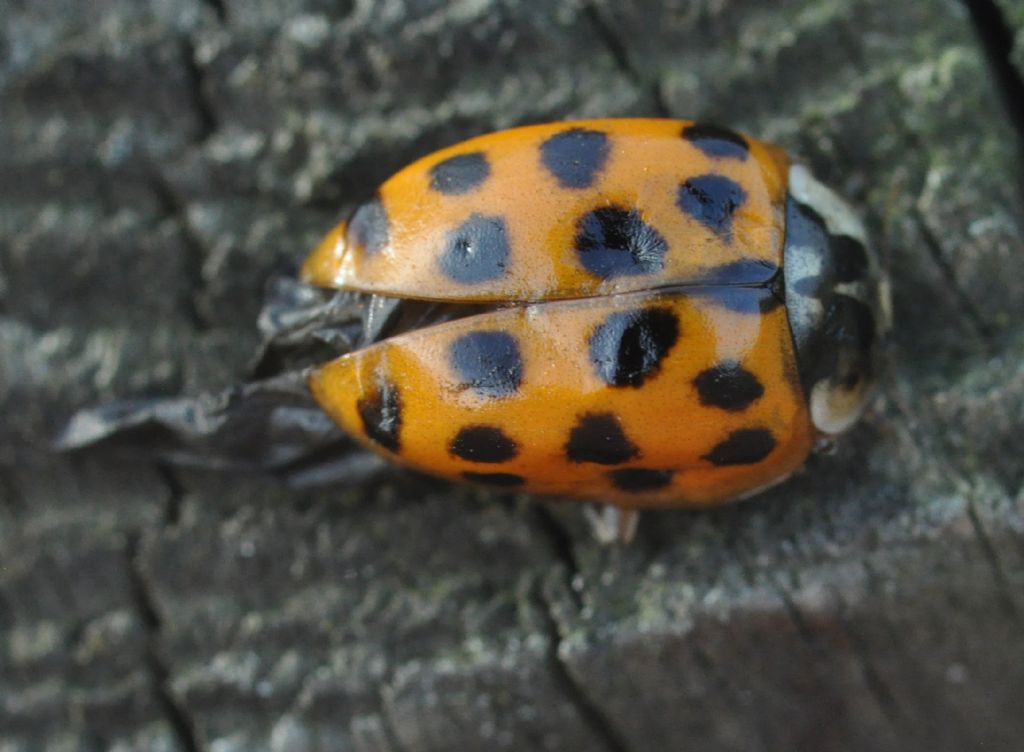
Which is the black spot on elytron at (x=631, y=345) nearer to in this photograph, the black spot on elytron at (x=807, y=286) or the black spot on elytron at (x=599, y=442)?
the black spot on elytron at (x=599, y=442)

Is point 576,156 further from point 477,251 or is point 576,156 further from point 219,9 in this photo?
point 219,9

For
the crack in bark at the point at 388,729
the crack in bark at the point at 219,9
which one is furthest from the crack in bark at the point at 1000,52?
the crack in bark at the point at 388,729

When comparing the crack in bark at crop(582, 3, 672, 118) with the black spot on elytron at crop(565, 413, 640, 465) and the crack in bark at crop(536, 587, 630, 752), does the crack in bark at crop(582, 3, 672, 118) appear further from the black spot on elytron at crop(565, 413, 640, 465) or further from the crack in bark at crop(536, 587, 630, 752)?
the crack in bark at crop(536, 587, 630, 752)

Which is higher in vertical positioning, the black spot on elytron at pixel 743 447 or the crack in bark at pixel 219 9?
the crack in bark at pixel 219 9

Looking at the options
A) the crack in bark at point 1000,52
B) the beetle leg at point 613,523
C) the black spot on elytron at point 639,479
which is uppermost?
the crack in bark at point 1000,52

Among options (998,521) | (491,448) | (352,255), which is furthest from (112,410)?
(998,521)

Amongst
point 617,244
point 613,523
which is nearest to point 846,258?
point 617,244
